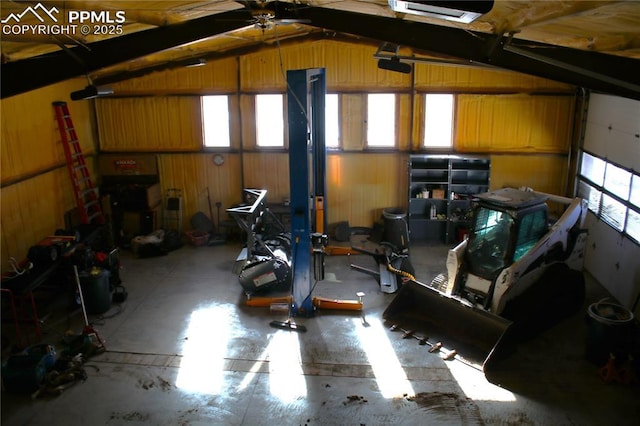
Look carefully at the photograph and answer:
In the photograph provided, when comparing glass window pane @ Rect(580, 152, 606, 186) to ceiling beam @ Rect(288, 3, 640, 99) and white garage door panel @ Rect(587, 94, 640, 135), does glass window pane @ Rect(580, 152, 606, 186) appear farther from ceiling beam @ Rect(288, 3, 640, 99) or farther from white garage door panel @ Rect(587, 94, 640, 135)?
ceiling beam @ Rect(288, 3, 640, 99)

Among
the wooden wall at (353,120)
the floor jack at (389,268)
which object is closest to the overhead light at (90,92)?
the wooden wall at (353,120)

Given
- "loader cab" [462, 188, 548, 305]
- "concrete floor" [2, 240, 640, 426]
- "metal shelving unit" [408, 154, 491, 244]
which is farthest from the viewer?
"metal shelving unit" [408, 154, 491, 244]

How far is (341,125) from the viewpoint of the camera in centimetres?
1160

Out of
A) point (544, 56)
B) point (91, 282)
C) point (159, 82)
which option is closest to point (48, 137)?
point (159, 82)

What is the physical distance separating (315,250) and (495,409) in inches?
131

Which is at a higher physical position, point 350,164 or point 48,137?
point 48,137

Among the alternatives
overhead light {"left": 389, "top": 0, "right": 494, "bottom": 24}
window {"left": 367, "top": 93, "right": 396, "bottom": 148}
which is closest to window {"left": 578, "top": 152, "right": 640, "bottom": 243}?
window {"left": 367, "top": 93, "right": 396, "bottom": 148}

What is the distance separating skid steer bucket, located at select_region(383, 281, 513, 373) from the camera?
6.88 metres

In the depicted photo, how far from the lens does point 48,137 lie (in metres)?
10.2

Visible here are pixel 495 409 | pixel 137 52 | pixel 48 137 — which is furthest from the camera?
pixel 48 137

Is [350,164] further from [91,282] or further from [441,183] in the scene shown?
[91,282]

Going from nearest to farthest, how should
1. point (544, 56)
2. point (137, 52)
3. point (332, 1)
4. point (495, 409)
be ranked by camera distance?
point (544, 56) < point (495, 409) < point (332, 1) < point (137, 52)

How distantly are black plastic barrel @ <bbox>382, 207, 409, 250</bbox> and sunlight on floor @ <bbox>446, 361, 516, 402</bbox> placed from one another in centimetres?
412

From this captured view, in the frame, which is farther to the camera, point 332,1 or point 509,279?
point 509,279
